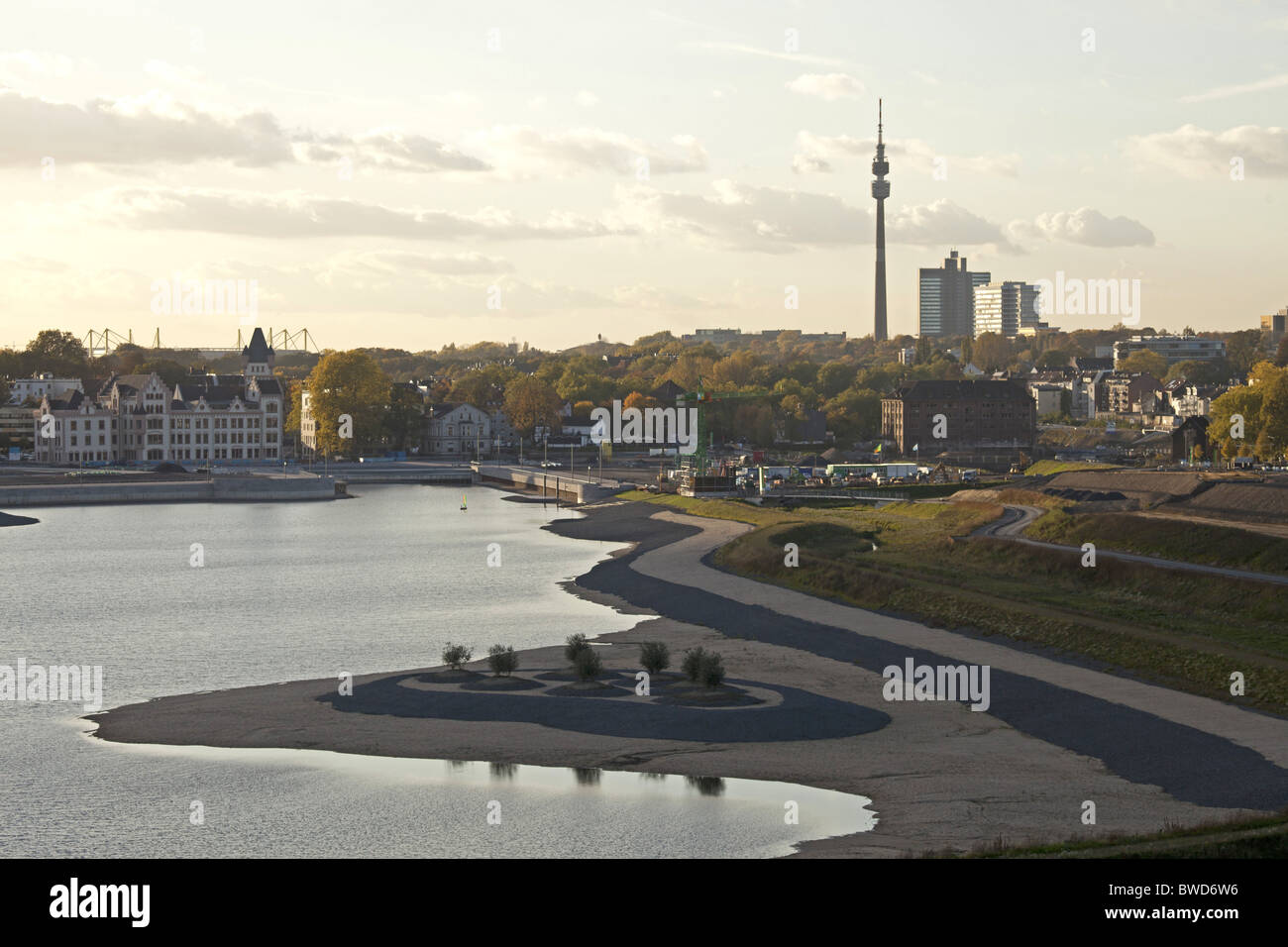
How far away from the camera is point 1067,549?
68500 millimetres

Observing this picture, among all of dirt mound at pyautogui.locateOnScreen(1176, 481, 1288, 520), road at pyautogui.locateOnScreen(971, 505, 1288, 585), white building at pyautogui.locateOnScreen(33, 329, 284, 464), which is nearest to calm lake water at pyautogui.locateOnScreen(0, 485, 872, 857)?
road at pyautogui.locateOnScreen(971, 505, 1288, 585)

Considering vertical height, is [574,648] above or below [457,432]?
below

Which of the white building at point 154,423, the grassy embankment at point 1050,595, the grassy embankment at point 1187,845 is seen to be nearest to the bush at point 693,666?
the grassy embankment at point 1050,595

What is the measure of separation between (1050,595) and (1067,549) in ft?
37.2

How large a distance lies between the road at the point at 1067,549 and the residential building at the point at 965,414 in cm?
9395

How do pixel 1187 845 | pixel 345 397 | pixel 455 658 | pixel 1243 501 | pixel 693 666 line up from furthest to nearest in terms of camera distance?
pixel 345 397, pixel 1243 501, pixel 455 658, pixel 693 666, pixel 1187 845

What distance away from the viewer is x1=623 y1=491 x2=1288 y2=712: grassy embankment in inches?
1736

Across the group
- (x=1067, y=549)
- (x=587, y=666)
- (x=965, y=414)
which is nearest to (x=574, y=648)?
(x=587, y=666)

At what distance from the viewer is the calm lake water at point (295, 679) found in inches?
1129

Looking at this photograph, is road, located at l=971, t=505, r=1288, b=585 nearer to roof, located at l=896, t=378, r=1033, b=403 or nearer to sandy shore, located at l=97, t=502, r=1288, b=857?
sandy shore, located at l=97, t=502, r=1288, b=857

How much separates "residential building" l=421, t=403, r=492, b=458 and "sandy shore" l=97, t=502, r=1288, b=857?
146m

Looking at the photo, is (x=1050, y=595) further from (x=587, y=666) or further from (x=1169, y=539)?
(x=587, y=666)

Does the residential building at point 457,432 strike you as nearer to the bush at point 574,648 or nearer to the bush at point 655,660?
the bush at point 574,648
